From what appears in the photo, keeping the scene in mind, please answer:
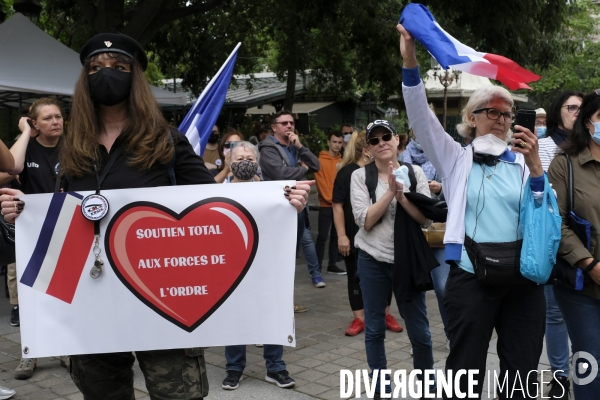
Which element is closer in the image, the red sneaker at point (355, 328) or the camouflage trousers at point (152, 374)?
the camouflage trousers at point (152, 374)

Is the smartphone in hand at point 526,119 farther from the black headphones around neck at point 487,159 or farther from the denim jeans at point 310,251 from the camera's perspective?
the denim jeans at point 310,251

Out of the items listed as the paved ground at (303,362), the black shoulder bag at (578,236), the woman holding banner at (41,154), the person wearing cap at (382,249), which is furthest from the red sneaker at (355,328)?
the black shoulder bag at (578,236)

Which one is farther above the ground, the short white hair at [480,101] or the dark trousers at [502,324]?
the short white hair at [480,101]

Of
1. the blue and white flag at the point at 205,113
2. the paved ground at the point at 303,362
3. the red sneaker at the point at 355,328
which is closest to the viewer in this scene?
the blue and white flag at the point at 205,113

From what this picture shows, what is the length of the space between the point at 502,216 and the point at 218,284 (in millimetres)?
1458

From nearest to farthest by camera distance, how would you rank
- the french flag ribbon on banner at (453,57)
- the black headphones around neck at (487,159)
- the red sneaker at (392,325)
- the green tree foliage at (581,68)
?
the french flag ribbon on banner at (453,57) < the black headphones around neck at (487,159) < the red sneaker at (392,325) < the green tree foliage at (581,68)

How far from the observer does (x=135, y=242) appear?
9.11 feet

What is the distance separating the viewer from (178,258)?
2.78 meters

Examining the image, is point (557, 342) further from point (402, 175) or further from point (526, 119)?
point (526, 119)

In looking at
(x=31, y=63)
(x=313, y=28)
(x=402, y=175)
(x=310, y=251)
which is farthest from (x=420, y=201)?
(x=313, y=28)

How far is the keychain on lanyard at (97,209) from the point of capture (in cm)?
273

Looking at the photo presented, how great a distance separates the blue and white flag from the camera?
14.8 feet

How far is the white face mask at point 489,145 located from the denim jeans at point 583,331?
3.01ft

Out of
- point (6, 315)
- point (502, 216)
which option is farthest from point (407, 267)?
point (6, 315)
